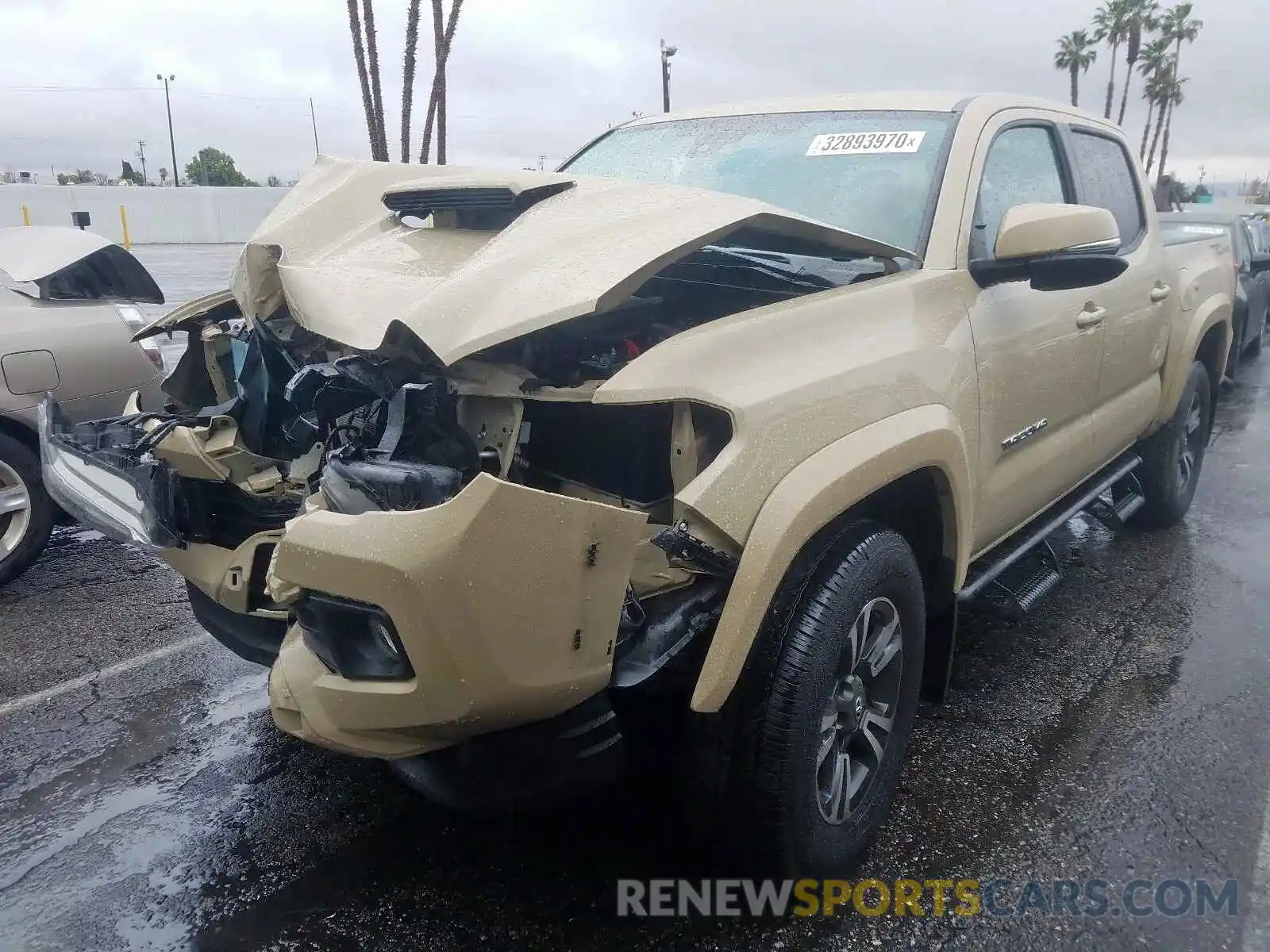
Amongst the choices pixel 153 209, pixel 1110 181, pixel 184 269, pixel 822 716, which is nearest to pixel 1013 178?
pixel 1110 181

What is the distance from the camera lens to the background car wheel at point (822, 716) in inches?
82.5

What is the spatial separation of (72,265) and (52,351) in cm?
52

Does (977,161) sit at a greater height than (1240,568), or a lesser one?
greater

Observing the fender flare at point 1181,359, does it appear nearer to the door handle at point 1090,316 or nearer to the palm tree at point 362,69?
the door handle at point 1090,316

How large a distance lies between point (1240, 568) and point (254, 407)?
15.1 feet

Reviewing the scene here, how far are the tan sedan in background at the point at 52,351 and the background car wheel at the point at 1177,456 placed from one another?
498cm

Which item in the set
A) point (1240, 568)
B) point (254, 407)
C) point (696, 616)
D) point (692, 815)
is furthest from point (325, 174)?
point (1240, 568)

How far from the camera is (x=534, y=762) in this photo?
1933mm

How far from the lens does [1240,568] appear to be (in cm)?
481

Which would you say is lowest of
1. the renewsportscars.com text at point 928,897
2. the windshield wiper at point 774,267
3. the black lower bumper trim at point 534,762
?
the renewsportscars.com text at point 928,897

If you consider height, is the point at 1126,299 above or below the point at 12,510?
above

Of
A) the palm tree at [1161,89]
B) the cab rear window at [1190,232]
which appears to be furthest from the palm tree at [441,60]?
the palm tree at [1161,89]

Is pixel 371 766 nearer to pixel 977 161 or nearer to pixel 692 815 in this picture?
pixel 692 815

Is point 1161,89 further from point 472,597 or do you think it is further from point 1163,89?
point 472,597
